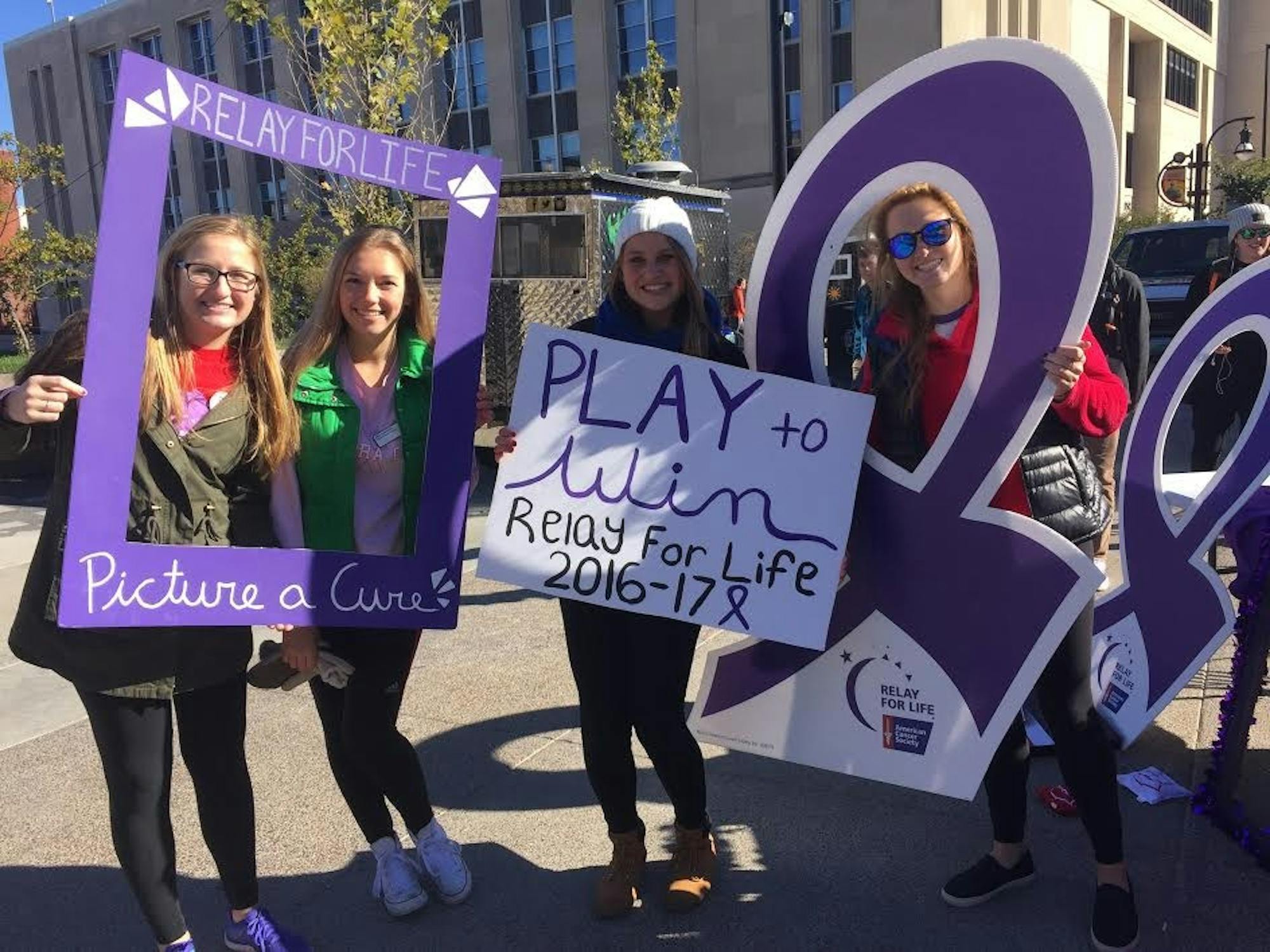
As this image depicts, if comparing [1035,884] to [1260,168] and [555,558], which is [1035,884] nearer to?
[555,558]

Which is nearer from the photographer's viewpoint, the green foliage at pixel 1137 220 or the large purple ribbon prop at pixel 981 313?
the large purple ribbon prop at pixel 981 313

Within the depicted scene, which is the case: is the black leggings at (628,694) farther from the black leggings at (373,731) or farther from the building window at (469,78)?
the building window at (469,78)

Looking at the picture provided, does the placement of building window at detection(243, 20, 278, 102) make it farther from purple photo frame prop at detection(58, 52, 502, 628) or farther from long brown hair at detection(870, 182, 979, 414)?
long brown hair at detection(870, 182, 979, 414)

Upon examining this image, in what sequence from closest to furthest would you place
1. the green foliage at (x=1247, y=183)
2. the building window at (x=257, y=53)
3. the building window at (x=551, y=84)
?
1. the building window at (x=257, y=53)
2. the green foliage at (x=1247, y=183)
3. the building window at (x=551, y=84)

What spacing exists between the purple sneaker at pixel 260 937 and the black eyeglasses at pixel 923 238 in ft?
7.41

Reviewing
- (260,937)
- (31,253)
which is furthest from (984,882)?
(31,253)

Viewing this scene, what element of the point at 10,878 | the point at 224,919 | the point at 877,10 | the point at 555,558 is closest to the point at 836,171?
the point at 555,558

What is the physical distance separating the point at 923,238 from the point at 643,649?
1185 mm

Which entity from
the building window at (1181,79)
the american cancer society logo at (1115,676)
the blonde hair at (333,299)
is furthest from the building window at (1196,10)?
the blonde hair at (333,299)

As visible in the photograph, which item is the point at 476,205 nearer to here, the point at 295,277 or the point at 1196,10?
the point at 295,277

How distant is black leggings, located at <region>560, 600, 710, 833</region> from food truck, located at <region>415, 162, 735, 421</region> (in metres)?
6.81

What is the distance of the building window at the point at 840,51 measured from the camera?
25547 millimetres

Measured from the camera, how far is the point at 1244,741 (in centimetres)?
281

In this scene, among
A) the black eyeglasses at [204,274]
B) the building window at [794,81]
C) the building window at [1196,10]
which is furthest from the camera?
the building window at [1196,10]
